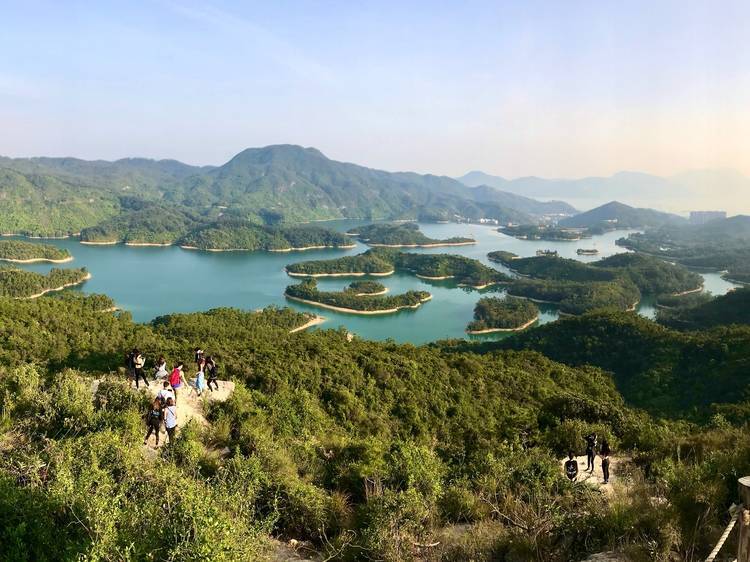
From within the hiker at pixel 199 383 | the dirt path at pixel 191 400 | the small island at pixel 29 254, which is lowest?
the small island at pixel 29 254

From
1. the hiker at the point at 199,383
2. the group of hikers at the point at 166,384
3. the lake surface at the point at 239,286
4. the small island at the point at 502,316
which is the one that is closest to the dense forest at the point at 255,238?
the lake surface at the point at 239,286

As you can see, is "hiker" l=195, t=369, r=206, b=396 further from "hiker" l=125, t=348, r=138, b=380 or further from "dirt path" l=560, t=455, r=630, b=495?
"dirt path" l=560, t=455, r=630, b=495

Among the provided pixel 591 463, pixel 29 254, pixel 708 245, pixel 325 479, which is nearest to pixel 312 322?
pixel 591 463

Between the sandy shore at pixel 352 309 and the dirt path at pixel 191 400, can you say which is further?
the sandy shore at pixel 352 309

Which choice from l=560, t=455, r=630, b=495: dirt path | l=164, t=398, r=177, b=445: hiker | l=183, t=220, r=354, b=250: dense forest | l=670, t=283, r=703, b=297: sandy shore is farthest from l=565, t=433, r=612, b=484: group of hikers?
l=183, t=220, r=354, b=250: dense forest

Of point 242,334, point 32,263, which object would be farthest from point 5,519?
point 32,263

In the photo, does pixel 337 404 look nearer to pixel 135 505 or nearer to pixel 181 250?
pixel 135 505

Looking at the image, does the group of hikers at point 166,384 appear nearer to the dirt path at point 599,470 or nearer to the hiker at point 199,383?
the hiker at point 199,383

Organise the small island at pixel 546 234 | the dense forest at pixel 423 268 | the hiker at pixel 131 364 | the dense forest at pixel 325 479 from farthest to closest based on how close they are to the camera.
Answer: the small island at pixel 546 234 < the dense forest at pixel 423 268 < the hiker at pixel 131 364 < the dense forest at pixel 325 479
